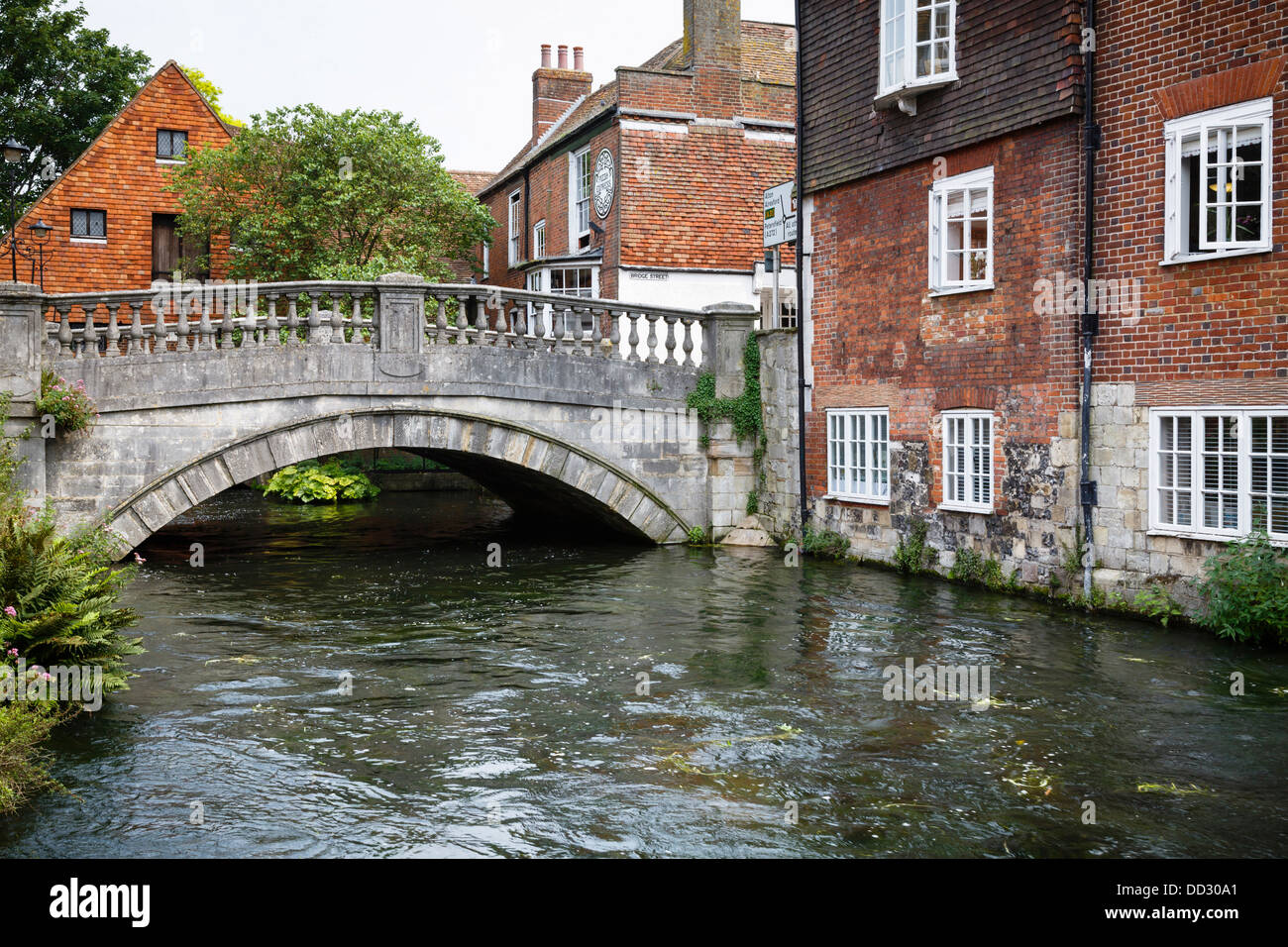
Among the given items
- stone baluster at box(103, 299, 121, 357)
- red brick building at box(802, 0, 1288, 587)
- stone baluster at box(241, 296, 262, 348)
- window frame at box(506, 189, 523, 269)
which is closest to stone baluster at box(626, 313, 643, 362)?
red brick building at box(802, 0, 1288, 587)

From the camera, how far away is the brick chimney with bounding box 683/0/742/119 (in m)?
25.1

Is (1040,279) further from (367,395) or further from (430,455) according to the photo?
(430,455)

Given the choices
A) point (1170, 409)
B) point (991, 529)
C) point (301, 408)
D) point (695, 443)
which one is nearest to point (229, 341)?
point (301, 408)

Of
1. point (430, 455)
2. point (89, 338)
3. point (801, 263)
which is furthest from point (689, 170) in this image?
point (89, 338)

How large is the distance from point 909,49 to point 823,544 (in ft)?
22.1

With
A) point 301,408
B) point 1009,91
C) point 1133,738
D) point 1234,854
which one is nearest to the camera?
point 1234,854

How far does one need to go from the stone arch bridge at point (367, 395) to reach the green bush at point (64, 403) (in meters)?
→ 0.11

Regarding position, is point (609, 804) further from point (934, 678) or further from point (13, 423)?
point (13, 423)

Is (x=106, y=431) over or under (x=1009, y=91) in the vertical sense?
under

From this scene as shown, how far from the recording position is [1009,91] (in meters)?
13.3

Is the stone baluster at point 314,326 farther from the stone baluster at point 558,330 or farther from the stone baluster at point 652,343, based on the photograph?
the stone baluster at point 652,343

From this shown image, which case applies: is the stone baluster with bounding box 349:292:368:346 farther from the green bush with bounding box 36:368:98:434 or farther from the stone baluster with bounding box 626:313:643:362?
the stone baluster with bounding box 626:313:643:362

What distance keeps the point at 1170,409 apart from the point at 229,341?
11.1 metres

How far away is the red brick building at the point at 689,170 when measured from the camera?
24.8m
